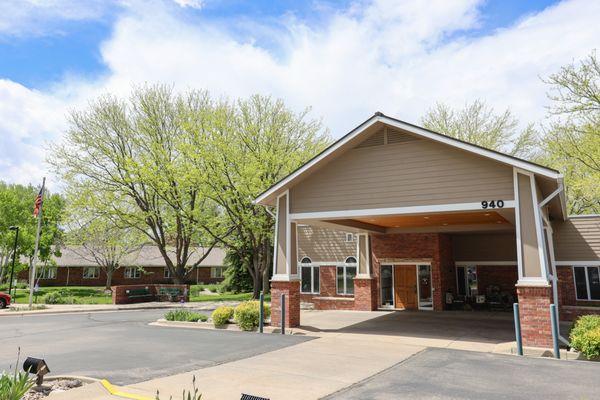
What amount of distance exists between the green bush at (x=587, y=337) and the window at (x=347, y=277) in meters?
12.9

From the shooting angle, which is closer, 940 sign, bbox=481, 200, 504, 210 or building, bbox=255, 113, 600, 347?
building, bbox=255, 113, 600, 347

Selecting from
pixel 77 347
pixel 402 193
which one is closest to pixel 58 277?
pixel 77 347

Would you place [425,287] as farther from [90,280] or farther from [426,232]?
[90,280]

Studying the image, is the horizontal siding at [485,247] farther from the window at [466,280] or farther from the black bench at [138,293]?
the black bench at [138,293]

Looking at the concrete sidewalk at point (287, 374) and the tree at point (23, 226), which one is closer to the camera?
the concrete sidewalk at point (287, 374)

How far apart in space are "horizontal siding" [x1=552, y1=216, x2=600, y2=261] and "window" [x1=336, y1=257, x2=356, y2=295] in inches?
385

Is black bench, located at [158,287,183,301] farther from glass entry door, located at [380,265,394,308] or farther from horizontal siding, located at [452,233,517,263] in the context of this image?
horizontal siding, located at [452,233,517,263]

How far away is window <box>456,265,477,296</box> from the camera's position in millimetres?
22781

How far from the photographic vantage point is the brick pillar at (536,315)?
10727 millimetres

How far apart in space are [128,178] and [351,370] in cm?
2567

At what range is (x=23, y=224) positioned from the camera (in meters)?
38.2

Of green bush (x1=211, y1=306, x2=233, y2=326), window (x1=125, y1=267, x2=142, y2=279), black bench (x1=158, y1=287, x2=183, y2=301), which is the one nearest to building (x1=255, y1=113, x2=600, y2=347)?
green bush (x1=211, y1=306, x2=233, y2=326)

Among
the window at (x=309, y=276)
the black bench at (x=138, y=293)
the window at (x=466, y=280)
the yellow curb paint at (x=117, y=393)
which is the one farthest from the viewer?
the black bench at (x=138, y=293)

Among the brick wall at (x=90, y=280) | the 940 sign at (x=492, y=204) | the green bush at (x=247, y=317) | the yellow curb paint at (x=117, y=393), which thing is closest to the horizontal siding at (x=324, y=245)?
the green bush at (x=247, y=317)
